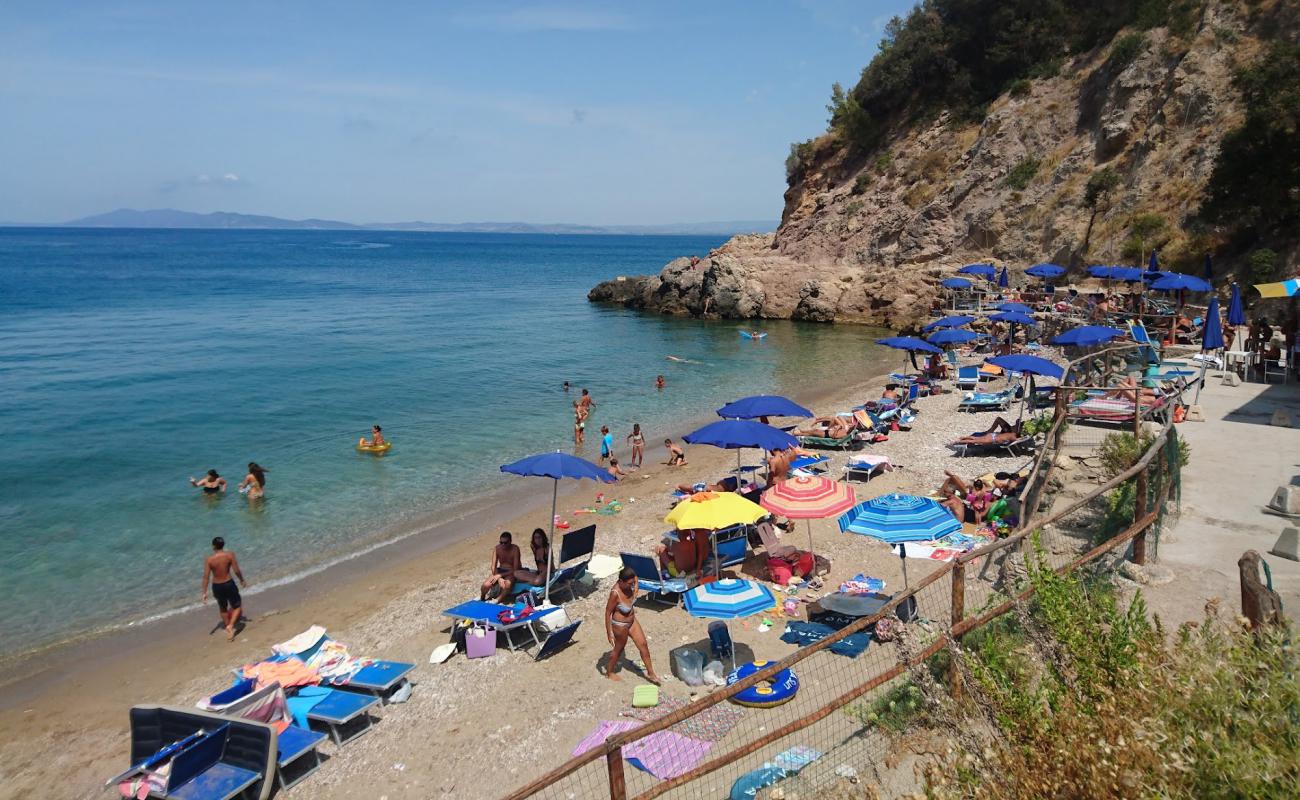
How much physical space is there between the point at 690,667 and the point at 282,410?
20806 mm

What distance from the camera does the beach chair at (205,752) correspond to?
687 centimetres

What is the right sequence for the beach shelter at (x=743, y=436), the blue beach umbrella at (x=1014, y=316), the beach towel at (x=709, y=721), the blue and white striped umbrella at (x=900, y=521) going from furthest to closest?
the blue beach umbrella at (x=1014, y=316) → the beach shelter at (x=743, y=436) → the blue and white striped umbrella at (x=900, y=521) → the beach towel at (x=709, y=721)

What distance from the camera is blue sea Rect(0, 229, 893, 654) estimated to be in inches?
565

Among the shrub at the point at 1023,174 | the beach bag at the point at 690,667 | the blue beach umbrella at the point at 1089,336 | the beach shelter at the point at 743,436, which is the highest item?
the shrub at the point at 1023,174

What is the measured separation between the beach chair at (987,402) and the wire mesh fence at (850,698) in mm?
10534

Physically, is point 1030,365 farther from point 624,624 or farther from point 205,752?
point 205,752

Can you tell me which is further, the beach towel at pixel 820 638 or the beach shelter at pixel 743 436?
the beach shelter at pixel 743 436

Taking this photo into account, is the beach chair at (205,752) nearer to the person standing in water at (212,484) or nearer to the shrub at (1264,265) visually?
the person standing in water at (212,484)

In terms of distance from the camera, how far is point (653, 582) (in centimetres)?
1045

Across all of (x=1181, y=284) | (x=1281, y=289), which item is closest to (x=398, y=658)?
(x=1281, y=289)

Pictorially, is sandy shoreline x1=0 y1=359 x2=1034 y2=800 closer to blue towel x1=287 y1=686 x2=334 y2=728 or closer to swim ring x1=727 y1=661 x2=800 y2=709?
blue towel x1=287 y1=686 x2=334 y2=728

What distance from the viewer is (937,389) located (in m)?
23.8

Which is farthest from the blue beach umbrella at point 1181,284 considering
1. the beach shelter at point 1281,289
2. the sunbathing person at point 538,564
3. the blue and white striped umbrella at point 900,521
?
the sunbathing person at point 538,564

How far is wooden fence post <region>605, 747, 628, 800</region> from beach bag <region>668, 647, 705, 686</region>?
3.64 meters
